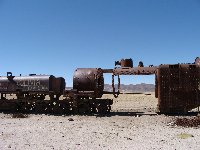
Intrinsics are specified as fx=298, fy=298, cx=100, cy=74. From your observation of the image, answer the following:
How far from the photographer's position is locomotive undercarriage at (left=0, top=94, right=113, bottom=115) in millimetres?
24297

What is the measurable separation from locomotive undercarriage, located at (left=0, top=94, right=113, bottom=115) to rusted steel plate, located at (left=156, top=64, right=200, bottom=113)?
4.40 meters

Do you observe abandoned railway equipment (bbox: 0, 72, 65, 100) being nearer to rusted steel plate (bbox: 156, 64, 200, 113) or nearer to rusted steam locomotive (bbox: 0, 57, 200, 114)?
A: rusted steam locomotive (bbox: 0, 57, 200, 114)

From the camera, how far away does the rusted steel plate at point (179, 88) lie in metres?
22.6

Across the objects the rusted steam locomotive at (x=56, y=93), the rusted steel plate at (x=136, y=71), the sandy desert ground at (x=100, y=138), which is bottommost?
the sandy desert ground at (x=100, y=138)

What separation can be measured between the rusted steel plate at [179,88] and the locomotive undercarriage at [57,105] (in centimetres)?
440

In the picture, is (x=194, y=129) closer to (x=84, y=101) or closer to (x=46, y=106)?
(x=84, y=101)

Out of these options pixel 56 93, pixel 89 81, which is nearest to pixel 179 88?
pixel 89 81

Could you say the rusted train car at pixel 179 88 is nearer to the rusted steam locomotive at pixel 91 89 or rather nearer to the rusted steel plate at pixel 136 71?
the rusted steam locomotive at pixel 91 89

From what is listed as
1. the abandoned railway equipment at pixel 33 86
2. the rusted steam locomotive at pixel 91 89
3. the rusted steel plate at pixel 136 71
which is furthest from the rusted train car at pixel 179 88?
the abandoned railway equipment at pixel 33 86

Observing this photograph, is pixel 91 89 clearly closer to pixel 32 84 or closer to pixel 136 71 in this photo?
pixel 136 71

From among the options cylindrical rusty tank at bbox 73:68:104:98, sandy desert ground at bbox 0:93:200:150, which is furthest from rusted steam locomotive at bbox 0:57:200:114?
sandy desert ground at bbox 0:93:200:150

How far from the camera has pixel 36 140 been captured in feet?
42.4

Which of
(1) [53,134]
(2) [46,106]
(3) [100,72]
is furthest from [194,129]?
(2) [46,106]

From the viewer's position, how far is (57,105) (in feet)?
82.9
